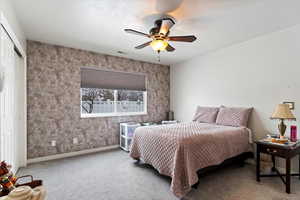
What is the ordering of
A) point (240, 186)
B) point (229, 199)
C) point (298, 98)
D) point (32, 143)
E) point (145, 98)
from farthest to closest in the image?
point (145, 98) → point (32, 143) → point (298, 98) → point (240, 186) → point (229, 199)

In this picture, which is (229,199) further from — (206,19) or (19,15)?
(19,15)

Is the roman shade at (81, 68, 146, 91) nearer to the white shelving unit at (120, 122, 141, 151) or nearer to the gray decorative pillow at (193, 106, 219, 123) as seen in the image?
the white shelving unit at (120, 122, 141, 151)

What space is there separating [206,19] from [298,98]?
A: 1.98m

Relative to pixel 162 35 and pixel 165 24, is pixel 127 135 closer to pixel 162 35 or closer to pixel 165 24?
pixel 162 35

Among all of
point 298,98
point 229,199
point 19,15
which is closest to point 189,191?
point 229,199

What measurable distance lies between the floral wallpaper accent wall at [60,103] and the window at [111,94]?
0.17 meters

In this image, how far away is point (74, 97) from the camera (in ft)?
11.9

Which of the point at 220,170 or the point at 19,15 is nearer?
the point at 19,15

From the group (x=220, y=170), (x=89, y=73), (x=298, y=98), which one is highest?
Result: (x=89, y=73)

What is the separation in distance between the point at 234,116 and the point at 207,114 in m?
0.61

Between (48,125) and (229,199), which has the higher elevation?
(48,125)

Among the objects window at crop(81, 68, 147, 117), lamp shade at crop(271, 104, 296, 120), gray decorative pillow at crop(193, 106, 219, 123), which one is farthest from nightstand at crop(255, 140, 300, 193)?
window at crop(81, 68, 147, 117)

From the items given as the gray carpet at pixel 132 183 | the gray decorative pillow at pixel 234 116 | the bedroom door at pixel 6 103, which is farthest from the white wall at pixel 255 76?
the bedroom door at pixel 6 103

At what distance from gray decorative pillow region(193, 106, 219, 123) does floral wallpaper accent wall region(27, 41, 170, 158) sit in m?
2.03
